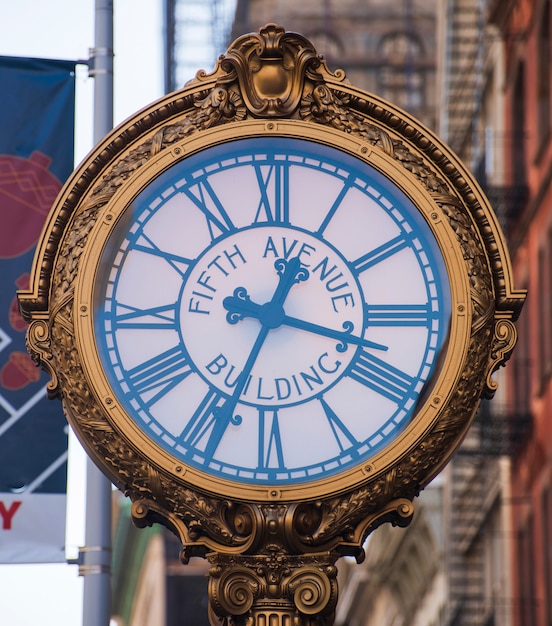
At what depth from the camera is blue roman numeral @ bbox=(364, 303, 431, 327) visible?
441cm

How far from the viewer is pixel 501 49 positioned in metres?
31.5

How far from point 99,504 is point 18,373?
2.91 ft

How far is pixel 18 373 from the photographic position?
811 centimetres

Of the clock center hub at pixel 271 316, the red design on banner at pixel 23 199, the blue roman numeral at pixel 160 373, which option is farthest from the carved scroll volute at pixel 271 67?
the red design on banner at pixel 23 199

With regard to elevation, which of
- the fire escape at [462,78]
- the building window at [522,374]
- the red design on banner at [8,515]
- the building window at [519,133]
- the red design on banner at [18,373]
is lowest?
the red design on banner at [8,515]

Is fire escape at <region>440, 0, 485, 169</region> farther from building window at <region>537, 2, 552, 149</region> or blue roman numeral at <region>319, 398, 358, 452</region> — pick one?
blue roman numeral at <region>319, 398, 358, 452</region>

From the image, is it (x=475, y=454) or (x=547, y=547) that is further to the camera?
(x=475, y=454)

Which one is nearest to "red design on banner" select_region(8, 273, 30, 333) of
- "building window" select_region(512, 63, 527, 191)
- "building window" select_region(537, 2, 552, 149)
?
"building window" select_region(537, 2, 552, 149)

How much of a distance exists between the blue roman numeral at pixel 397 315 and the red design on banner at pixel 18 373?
12.8ft

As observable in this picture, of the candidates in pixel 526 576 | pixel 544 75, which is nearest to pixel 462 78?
pixel 544 75

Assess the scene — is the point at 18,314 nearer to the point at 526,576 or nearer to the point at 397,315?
the point at 397,315

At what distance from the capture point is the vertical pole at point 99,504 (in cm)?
723

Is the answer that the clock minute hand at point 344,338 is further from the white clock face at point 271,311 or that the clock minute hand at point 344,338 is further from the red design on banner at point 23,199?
the red design on banner at point 23,199

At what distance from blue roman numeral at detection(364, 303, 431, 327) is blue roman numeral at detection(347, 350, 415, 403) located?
98 mm
